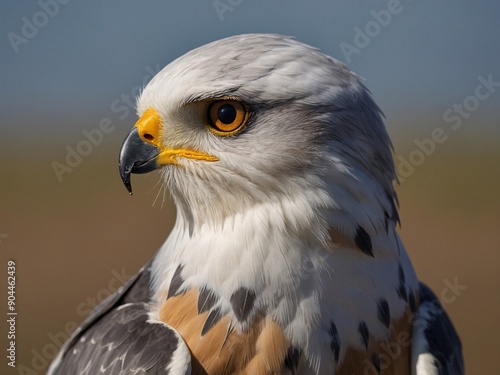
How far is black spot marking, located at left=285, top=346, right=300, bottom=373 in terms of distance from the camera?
138 inches

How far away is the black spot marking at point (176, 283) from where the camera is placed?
3729 mm

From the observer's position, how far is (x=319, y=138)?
3.47 m

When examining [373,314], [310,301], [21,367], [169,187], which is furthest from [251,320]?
[21,367]

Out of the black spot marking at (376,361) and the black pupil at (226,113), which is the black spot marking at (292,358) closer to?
the black spot marking at (376,361)

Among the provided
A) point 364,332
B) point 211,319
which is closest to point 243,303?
point 211,319

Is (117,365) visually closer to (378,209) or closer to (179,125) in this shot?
(179,125)

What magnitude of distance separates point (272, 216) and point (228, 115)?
1.78 feet

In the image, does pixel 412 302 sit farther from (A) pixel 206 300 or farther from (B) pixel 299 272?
(A) pixel 206 300

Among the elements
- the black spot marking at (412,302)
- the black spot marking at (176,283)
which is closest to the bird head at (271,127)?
the black spot marking at (176,283)

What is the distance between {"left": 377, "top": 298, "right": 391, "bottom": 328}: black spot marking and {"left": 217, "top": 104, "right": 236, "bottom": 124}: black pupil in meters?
1.21

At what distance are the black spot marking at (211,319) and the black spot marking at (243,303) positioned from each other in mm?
85

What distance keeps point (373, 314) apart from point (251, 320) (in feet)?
2.11

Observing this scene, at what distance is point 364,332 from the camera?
3631mm

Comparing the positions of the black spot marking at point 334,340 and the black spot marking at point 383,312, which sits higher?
the black spot marking at point 334,340
